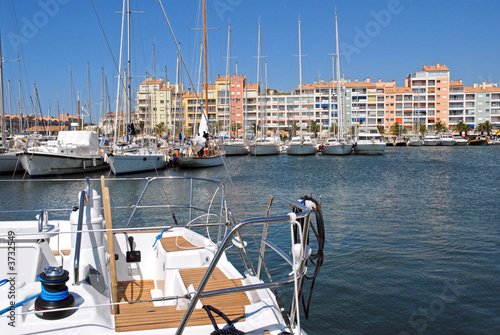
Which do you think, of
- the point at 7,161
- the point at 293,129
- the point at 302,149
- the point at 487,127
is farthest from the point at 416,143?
the point at 7,161

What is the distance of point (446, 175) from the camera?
105 feet

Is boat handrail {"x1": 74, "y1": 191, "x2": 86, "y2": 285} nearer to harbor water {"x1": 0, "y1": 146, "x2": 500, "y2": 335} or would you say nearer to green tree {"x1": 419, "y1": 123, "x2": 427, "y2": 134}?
harbor water {"x1": 0, "y1": 146, "x2": 500, "y2": 335}

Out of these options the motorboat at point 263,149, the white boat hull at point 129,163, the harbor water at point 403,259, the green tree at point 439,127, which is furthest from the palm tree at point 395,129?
the harbor water at point 403,259

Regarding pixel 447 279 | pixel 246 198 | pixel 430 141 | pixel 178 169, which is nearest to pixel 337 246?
pixel 447 279

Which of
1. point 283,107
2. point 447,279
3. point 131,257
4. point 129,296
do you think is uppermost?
point 283,107

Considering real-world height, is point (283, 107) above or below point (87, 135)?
above

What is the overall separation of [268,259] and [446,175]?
84.2 ft

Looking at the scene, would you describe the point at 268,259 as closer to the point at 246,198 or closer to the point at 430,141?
the point at 246,198

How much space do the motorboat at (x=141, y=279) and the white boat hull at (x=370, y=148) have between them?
5757cm

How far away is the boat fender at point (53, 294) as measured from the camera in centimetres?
362

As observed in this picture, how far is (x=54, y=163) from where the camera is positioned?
1249 inches

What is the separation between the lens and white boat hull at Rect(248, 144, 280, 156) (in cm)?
6097

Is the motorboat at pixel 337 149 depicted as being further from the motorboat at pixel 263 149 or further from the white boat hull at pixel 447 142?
the white boat hull at pixel 447 142

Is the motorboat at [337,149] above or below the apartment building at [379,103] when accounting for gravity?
below
